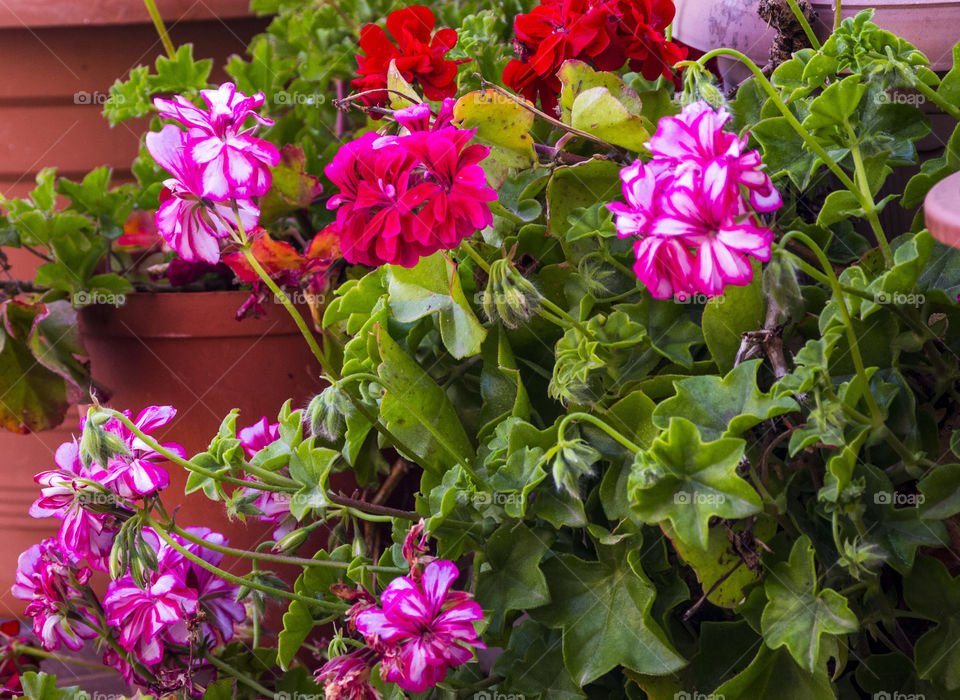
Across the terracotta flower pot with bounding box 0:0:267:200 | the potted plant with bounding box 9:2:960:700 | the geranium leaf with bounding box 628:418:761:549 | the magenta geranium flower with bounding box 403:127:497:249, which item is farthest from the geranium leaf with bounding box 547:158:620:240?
the terracotta flower pot with bounding box 0:0:267:200

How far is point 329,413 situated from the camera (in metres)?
0.67

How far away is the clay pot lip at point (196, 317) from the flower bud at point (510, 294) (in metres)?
0.45

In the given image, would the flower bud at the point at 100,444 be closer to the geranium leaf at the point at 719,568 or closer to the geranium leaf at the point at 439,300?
the geranium leaf at the point at 439,300

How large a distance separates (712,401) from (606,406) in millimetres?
91

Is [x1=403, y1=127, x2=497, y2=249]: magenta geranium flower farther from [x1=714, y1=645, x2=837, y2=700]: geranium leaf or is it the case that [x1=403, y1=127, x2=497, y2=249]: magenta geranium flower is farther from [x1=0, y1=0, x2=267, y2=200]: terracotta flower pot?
[x1=0, y1=0, x2=267, y2=200]: terracotta flower pot

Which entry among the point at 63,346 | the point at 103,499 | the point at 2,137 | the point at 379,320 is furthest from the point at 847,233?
the point at 2,137

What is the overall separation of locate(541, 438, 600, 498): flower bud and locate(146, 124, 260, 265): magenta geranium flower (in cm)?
29

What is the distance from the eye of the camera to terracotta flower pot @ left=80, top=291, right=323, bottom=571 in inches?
40.2

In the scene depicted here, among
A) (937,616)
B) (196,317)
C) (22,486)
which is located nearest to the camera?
(937,616)

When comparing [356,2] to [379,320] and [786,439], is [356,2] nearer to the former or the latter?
[379,320]

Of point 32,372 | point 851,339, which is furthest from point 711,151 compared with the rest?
point 32,372

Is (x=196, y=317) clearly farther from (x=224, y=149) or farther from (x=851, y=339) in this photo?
(x=851, y=339)

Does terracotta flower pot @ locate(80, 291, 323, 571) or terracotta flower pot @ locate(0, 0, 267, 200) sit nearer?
terracotta flower pot @ locate(80, 291, 323, 571)

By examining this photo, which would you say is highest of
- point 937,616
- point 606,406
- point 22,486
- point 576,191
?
point 576,191
